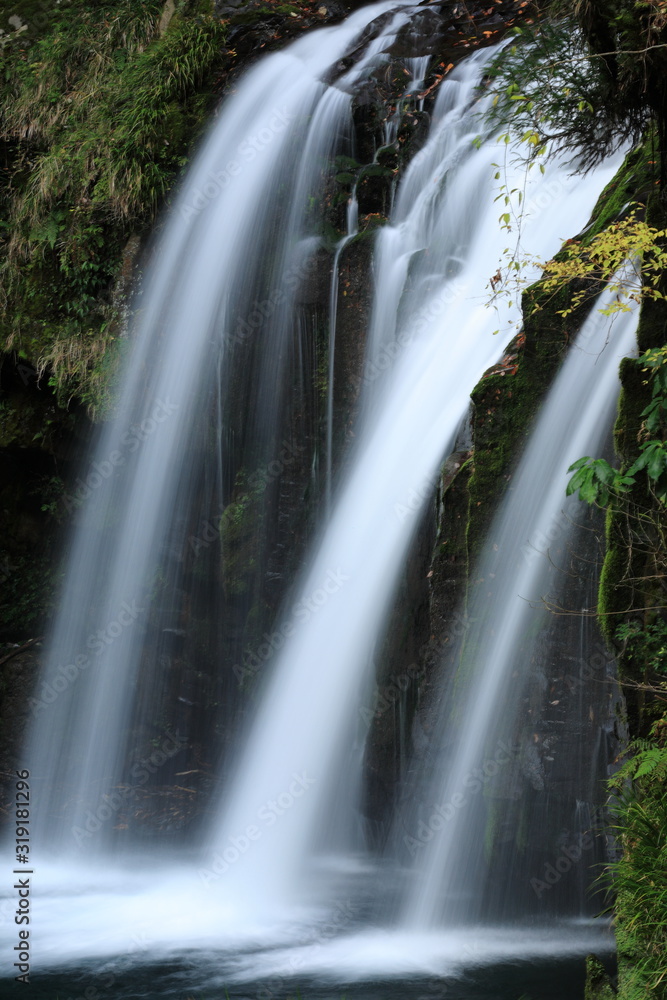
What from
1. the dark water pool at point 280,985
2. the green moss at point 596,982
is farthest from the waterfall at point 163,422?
the green moss at point 596,982

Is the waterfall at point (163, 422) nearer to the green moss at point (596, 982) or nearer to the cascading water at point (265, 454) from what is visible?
the cascading water at point (265, 454)

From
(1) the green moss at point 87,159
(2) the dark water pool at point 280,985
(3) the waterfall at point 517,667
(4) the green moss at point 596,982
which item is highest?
(1) the green moss at point 87,159

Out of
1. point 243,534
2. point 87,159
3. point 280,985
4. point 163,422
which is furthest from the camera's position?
point 87,159

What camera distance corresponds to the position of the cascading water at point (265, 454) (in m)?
5.90

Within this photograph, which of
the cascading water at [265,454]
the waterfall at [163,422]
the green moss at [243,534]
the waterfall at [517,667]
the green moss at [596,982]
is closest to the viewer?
the green moss at [596,982]

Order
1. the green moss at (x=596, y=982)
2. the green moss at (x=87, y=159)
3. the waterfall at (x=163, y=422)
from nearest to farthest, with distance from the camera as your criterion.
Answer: the green moss at (x=596, y=982) < the waterfall at (x=163, y=422) < the green moss at (x=87, y=159)

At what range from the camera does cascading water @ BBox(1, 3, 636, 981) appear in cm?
590

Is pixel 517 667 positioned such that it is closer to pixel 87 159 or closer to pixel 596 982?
pixel 596 982

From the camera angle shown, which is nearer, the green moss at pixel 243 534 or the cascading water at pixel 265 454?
the cascading water at pixel 265 454

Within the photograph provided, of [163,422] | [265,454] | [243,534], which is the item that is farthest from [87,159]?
[243,534]

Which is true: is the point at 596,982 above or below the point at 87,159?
below

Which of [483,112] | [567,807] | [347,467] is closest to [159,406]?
[347,467]

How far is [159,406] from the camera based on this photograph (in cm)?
797

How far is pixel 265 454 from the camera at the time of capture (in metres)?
7.64
